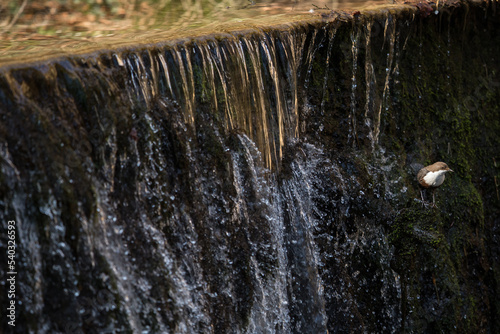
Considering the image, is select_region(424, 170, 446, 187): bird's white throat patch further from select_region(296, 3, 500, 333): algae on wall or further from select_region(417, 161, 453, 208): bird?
select_region(296, 3, 500, 333): algae on wall

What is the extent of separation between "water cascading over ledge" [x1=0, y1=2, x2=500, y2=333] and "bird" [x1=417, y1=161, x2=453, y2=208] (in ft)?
0.45

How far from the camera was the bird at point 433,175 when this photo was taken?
13.4ft

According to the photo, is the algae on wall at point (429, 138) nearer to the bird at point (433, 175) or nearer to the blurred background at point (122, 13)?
the bird at point (433, 175)

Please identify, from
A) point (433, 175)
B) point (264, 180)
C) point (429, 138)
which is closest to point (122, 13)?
point (264, 180)

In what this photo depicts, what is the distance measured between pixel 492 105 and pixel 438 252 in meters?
1.77

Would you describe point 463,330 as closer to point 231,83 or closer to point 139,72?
point 231,83

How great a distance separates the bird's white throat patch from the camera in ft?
13.4

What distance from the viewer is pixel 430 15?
4547 millimetres

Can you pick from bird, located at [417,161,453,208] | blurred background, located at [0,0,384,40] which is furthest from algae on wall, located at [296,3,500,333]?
blurred background, located at [0,0,384,40]

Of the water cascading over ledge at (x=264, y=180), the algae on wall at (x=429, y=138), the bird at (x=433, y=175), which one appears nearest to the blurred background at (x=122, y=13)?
the algae on wall at (x=429, y=138)

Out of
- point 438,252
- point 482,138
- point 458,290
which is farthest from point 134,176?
point 482,138

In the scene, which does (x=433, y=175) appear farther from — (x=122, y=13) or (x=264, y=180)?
(x=122, y=13)

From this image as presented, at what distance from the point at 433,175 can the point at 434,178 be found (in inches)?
1.2

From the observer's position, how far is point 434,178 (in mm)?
4090
